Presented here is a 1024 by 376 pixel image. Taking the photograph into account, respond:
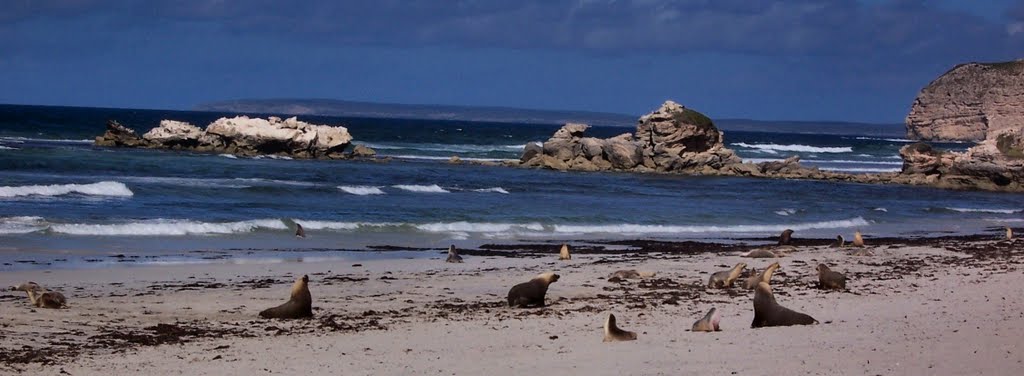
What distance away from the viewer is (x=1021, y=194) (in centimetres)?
4384

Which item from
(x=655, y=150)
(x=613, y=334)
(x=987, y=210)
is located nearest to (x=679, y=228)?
(x=987, y=210)

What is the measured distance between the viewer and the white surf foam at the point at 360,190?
103 feet

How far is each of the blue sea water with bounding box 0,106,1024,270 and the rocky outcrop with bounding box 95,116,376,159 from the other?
10.6 feet

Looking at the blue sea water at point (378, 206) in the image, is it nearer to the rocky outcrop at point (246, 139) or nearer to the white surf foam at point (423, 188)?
the white surf foam at point (423, 188)

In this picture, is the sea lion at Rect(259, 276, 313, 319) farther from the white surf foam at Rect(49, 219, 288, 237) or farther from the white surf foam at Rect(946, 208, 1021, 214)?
the white surf foam at Rect(946, 208, 1021, 214)

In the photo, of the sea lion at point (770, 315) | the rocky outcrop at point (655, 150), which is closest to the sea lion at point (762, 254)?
the sea lion at point (770, 315)

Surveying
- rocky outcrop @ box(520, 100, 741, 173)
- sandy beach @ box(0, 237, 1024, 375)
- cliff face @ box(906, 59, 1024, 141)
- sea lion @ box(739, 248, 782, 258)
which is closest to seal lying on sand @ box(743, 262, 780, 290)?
sandy beach @ box(0, 237, 1024, 375)

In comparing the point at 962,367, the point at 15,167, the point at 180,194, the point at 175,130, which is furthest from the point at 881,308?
the point at 175,130

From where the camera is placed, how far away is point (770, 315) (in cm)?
1121

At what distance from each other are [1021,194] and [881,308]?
3453 centimetres

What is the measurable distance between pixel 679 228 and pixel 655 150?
2503 cm

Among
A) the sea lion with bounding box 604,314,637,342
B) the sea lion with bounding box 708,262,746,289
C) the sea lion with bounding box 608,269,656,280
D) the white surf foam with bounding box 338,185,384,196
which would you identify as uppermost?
the sea lion with bounding box 604,314,637,342

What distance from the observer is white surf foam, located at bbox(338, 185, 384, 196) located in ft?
103

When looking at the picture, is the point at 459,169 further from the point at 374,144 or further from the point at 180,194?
the point at 374,144
